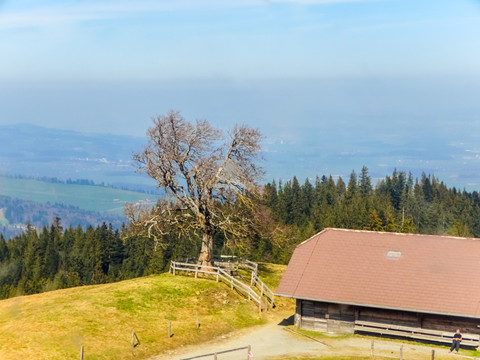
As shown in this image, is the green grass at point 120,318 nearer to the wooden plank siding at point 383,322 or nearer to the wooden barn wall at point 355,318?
the wooden barn wall at point 355,318

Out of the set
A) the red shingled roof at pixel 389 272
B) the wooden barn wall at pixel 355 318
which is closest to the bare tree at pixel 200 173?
the red shingled roof at pixel 389 272

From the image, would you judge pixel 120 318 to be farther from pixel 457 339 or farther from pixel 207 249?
pixel 457 339

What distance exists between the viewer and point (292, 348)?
39.5m

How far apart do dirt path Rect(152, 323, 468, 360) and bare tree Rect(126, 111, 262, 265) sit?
1207 centimetres

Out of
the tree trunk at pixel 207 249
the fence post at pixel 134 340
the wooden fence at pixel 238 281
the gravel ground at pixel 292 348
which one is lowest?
the fence post at pixel 134 340

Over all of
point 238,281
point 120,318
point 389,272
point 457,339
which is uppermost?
point 389,272

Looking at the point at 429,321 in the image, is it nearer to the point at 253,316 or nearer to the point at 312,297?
the point at 312,297

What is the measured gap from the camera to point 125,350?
122 feet

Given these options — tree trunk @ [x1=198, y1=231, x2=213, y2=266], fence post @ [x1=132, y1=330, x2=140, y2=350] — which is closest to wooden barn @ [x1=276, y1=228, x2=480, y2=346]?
tree trunk @ [x1=198, y1=231, x2=213, y2=266]

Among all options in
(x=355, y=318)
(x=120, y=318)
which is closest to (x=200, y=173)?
(x=120, y=318)

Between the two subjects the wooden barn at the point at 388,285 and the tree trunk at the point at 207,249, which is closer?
the wooden barn at the point at 388,285

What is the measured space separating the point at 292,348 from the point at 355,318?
5489 millimetres

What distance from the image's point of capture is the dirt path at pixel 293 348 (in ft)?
124

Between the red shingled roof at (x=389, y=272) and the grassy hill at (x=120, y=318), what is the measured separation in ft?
16.2
